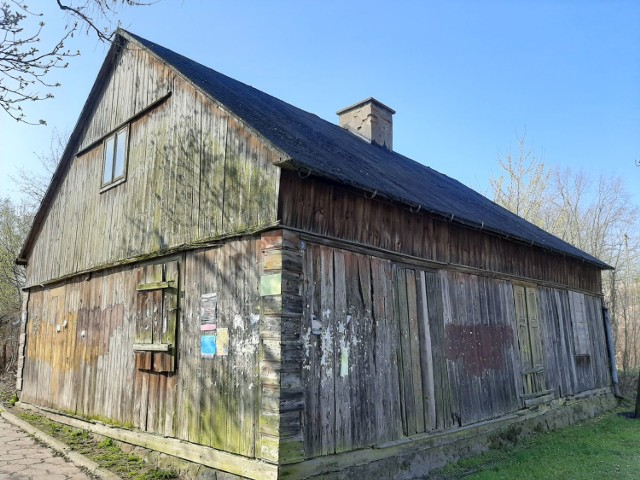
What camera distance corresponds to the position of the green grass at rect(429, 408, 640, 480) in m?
7.56

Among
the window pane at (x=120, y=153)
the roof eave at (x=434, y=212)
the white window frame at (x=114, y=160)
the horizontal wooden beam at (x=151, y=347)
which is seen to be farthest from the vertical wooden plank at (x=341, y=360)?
the window pane at (x=120, y=153)

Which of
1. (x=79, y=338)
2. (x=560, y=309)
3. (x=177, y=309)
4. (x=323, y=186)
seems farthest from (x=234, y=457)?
(x=560, y=309)

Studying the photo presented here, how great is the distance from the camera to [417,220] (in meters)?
8.41

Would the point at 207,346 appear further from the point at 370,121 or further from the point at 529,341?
the point at 370,121

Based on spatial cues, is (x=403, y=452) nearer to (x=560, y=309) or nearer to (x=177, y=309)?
(x=177, y=309)

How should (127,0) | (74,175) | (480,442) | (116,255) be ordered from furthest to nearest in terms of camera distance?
(74,175) → (116,255) → (480,442) → (127,0)

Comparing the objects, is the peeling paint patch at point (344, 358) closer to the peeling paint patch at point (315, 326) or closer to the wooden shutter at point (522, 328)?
the peeling paint patch at point (315, 326)

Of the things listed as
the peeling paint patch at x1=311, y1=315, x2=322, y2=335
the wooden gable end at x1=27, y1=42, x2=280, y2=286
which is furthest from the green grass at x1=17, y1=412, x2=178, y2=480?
the wooden gable end at x1=27, y1=42, x2=280, y2=286

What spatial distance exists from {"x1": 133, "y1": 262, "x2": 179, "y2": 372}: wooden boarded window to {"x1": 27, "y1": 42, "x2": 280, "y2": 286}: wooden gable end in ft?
1.51

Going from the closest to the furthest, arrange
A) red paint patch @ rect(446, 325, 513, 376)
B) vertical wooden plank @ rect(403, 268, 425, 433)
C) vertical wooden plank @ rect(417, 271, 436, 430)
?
vertical wooden plank @ rect(403, 268, 425, 433)
vertical wooden plank @ rect(417, 271, 436, 430)
red paint patch @ rect(446, 325, 513, 376)

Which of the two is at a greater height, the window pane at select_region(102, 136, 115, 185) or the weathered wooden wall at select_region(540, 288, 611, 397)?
the window pane at select_region(102, 136, 115, 185)

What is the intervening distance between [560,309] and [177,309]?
399 inches

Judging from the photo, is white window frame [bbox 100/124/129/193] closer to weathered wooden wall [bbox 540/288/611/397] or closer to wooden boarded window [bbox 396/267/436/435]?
wooden boarded window [bbox 396/267/436/435]

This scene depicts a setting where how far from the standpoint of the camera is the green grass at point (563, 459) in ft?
24.8
